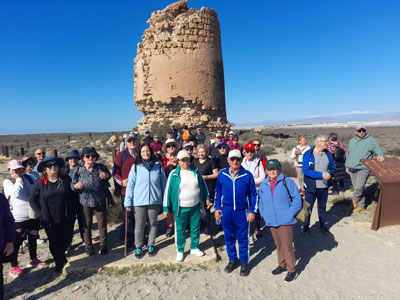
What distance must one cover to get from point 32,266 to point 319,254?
478 cm

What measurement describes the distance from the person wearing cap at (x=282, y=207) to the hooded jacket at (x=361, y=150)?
3.16 metres

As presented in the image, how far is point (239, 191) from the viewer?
3.42 meters

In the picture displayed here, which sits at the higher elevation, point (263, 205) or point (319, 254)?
point (263, 205)

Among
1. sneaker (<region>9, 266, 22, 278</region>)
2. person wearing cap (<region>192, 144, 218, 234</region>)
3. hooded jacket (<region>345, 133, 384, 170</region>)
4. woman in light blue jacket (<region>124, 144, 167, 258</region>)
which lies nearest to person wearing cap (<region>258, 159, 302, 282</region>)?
person wearing cap (<region>192, 144, 218, 234</region>)

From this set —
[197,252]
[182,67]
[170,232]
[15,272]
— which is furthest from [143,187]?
[182,67]

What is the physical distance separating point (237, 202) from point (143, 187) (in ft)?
4.83

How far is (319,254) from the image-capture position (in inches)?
161

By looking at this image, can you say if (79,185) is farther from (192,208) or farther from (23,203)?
(192,208)

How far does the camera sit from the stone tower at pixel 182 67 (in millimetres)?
13469

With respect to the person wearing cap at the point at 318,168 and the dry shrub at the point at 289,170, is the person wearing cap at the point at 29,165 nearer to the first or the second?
the person wearing cap at the point at 318,168

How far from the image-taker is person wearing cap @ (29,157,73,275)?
140 inches

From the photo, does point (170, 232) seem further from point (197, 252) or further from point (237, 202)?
point (237, 202)

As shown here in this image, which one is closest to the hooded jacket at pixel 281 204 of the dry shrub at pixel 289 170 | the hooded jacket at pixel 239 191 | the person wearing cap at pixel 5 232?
the hooded jacket at pixel 239 191

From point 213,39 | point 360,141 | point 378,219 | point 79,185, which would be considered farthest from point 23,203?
point 213,39
